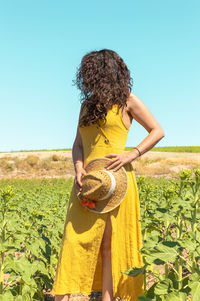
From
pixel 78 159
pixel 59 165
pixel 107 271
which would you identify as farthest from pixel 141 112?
pixel 59 165

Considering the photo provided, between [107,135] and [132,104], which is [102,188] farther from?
[132,104]

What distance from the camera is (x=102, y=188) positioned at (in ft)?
8.82

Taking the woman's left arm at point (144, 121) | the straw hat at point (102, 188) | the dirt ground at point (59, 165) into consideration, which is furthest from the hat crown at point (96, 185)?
the dirt ground at point (59, 165)

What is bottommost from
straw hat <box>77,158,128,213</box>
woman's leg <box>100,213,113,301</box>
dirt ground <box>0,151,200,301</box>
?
woman's leg <box>100,213,113,301</box>

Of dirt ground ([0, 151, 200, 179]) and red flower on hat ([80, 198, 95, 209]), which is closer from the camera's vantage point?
red flower on hat ([80, 198, 95, 209])

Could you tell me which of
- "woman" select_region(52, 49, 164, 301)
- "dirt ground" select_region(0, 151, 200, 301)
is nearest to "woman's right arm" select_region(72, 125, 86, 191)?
"woman" select_region(52, 49, 164, 301)

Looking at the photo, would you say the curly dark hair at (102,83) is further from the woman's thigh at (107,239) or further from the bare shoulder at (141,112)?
the woman's thigh at (107,239)

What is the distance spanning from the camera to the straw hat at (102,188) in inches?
106

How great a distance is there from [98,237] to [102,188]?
15.2 inches

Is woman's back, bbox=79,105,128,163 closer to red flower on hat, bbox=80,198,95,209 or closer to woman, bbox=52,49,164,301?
Result: woman, bbox=52,49,164,301

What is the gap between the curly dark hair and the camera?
2814 millimetres

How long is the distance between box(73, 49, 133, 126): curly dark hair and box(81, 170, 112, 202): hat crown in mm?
415

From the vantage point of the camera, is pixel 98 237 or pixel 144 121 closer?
pixel 98 237

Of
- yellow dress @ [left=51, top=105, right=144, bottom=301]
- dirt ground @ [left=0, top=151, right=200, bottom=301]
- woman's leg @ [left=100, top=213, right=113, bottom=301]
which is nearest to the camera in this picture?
yellow dress @ [left=51, top=105, right=144, bottom=301]
